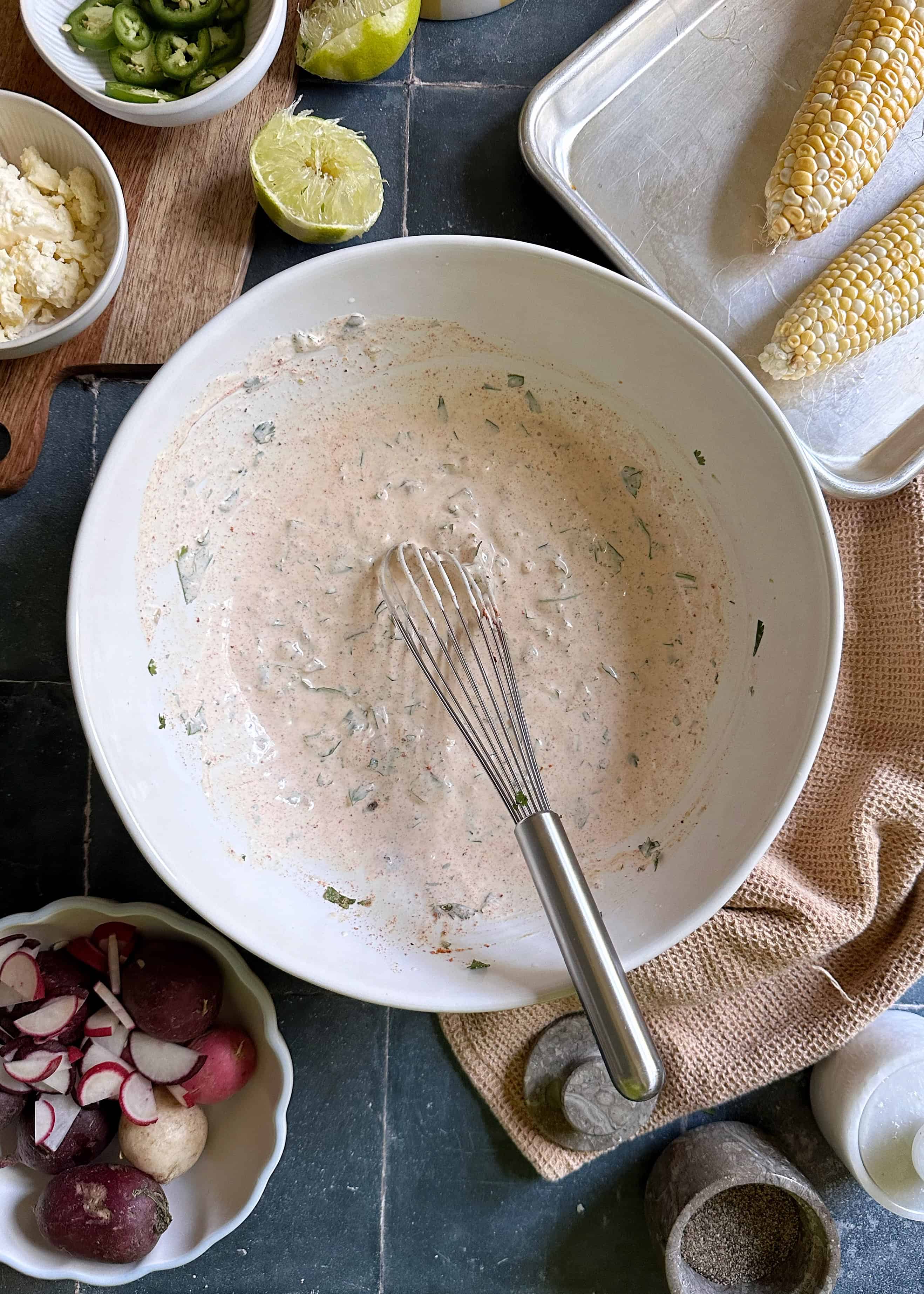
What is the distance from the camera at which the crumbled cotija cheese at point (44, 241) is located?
82 centimetres

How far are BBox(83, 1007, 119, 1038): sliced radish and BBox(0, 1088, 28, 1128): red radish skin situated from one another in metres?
0.07

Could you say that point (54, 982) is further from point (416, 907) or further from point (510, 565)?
point (510, 565)

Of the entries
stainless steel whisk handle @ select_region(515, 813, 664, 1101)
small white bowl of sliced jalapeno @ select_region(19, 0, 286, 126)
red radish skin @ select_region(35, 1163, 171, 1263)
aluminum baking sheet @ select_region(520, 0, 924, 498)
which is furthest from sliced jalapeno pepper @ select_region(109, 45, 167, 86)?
red radish skin @ select_region(35, 1163, 171, 1263)

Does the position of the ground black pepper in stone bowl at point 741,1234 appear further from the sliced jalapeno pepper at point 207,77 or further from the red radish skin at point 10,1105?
the sliced jalapeno pepper at point 207,77

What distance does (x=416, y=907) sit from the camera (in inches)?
35.0

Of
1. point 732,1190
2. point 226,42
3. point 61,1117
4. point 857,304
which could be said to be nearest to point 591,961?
point 732,1190

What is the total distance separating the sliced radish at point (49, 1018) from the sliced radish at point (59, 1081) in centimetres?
3

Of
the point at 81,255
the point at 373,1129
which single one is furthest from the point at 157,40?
the point at 373,1129

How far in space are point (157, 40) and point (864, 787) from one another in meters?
1.01

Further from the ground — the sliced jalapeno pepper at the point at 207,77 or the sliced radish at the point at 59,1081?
the sliced jalapeno pepper at the point at 207,77

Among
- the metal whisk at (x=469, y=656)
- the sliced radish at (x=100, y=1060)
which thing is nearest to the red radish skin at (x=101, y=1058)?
the sliced radish at (x=100, y=1060)

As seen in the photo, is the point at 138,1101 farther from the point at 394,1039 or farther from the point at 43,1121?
the point at 394,1039

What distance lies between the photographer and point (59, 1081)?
84 centimetres

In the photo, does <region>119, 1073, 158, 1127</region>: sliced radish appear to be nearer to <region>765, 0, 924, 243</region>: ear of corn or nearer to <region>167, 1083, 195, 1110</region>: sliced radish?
<region>167, 1083, 195, 1110</region>: sliced radish
